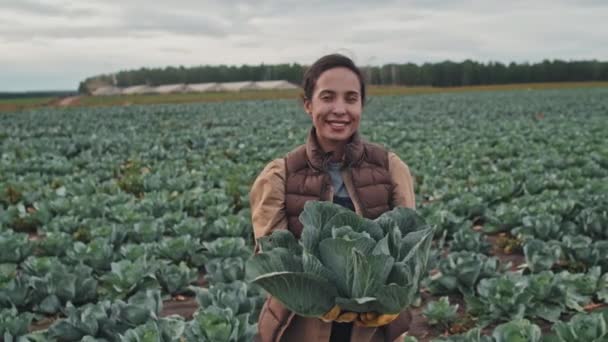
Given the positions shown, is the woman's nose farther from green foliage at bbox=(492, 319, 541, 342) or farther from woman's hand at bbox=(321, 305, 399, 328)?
green foliage at bbox=(492, 319, 541, 342)

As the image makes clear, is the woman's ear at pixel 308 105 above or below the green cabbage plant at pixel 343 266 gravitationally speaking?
above

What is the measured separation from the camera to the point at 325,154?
2459mm

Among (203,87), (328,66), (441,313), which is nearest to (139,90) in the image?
(203,87)

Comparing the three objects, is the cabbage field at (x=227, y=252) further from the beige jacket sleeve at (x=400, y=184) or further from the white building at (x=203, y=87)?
the white building at (x=203, y=87)

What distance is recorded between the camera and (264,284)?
74.3 inches

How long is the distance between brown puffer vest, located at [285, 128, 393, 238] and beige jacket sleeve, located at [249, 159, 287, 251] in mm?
34

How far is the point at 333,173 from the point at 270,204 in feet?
1.02

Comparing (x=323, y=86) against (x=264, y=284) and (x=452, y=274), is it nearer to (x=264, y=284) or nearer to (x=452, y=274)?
(x=264, y=284)

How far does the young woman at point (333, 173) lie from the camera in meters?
2.38

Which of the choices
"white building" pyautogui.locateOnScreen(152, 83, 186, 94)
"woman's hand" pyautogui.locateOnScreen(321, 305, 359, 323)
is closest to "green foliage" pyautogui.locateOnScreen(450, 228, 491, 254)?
"woman's hand" pyautogui.locateOnScreen(321, 305, 359, 323)

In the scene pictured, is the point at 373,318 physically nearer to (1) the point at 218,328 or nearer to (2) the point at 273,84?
(1) the point at 218,328

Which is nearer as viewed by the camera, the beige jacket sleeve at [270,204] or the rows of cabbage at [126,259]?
the beige jacket sleeve at [270,204]

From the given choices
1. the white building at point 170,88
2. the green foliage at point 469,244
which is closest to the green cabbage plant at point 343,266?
the green foliage at point 469,244

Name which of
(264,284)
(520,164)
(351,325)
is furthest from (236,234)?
(520,164)
